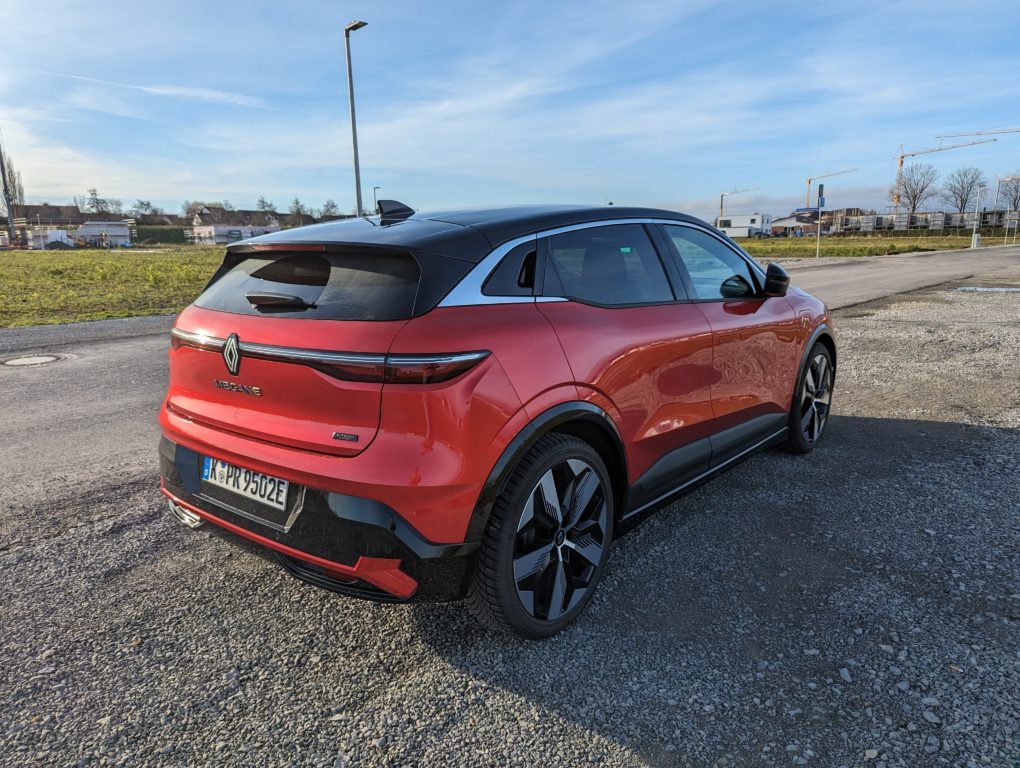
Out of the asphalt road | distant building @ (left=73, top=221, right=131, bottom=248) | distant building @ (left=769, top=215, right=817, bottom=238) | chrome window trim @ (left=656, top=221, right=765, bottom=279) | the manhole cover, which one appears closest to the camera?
chrome window trim @ (left=656, top=221, right=765, bottom=279)

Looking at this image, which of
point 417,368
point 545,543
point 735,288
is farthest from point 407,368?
point 735,288

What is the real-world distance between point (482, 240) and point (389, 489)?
100 centimetres

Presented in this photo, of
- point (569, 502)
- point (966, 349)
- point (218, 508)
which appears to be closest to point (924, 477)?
point (569, 502)

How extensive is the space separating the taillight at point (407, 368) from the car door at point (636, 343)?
1.78 feet

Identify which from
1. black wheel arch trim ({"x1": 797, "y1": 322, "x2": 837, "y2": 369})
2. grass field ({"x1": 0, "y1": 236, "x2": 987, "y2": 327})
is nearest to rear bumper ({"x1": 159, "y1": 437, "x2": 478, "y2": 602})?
black wheel arch trim ({"x1": 797, "y1": 322, "x2": 837, "y2": 369})

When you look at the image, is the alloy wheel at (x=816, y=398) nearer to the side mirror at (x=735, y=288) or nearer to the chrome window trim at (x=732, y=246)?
the chrome window trim at (x=732, y=246)

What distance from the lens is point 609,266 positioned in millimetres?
3164

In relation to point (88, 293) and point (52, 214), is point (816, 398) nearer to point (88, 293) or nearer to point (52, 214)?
point (88, 293)

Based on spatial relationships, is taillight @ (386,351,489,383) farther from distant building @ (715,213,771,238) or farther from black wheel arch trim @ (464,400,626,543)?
distant building @ (715,213,771,238)

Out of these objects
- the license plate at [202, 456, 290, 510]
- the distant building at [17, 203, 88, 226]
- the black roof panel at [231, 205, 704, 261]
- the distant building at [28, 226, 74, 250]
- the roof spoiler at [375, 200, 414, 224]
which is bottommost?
the license plate at [202, 456, 290, 510]

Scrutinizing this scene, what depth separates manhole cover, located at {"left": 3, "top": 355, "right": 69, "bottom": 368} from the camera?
26.0 feet

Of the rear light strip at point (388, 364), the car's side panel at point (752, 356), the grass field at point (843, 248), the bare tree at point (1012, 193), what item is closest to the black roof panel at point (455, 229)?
the rear light strip at point (388, 364)

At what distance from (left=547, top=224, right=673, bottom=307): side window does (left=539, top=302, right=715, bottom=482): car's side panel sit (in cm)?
7

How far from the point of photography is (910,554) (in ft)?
11.0
